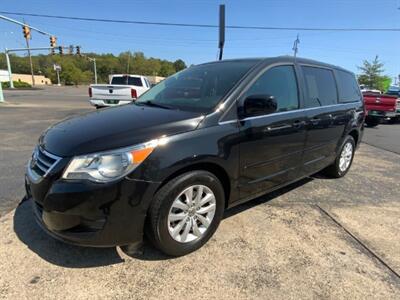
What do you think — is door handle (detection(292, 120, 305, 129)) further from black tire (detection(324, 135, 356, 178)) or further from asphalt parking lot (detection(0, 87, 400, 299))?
black tire (detection(324, 135, 356, 178))

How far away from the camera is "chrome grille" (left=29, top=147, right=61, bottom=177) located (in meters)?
2.45

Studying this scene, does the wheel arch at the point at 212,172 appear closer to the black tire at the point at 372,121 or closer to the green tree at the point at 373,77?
the black tire at the point at 372,121

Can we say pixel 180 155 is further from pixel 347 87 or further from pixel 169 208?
pixel 347 87

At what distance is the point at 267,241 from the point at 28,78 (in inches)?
3788

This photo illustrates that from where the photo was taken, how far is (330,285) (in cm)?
248

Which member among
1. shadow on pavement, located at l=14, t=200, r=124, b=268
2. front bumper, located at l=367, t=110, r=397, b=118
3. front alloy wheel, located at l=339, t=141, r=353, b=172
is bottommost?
front bumper, located at l=367, t=110, r=397, b=118

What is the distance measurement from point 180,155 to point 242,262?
110 centimetres

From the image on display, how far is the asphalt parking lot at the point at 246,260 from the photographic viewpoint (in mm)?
2379

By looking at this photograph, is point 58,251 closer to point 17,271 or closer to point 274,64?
point 17,271

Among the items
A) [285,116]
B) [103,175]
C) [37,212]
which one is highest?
[285,116]

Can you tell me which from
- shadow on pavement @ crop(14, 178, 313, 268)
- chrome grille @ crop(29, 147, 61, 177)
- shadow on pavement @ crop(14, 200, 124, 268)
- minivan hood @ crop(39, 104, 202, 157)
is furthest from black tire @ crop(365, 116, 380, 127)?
chrome grille @ crop(29, 147, 61, 177)

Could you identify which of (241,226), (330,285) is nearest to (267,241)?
(241,226)

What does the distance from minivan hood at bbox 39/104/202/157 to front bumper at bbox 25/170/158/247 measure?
28 cm

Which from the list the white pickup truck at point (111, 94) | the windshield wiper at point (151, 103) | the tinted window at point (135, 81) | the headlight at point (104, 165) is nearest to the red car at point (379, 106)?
the white pickup truck at point (111, 94)
